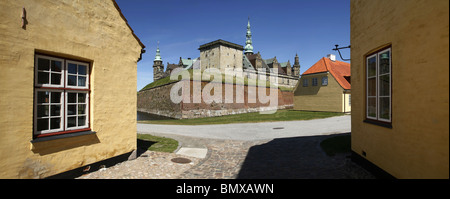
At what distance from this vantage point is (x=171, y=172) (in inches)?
229

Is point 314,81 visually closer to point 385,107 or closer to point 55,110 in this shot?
point 385,107

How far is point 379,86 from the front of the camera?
4754 millimetres

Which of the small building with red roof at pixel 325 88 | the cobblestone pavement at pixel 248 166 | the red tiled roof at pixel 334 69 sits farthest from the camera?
the red tiled roof at pixel 334 69

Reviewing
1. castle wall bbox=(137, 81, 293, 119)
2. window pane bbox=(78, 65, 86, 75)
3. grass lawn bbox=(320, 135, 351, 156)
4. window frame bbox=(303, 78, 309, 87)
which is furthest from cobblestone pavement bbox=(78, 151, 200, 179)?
window frame bbox=(303, 78, 309, 87)

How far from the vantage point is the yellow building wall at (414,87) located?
2934 mm

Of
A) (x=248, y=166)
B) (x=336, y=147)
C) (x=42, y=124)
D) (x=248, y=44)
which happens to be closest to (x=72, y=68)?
(x=42, y=124)

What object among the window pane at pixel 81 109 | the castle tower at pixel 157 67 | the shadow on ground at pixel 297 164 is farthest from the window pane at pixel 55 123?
the castle tower at pixel 157 67

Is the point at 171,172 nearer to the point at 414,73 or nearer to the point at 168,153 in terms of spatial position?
the point at 168,153

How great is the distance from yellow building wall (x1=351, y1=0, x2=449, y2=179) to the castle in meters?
45.9

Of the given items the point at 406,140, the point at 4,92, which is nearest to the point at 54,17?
the point at 4,92

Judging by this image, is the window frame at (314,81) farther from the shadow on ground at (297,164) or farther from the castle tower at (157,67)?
the castle tower at (157,67)

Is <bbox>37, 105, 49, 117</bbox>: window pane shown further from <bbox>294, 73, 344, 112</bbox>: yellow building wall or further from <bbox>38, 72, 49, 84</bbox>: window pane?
<bbox>294, 73, 344, 112</bbox>: yellow building wall

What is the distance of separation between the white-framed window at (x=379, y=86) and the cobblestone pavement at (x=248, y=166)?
150cm

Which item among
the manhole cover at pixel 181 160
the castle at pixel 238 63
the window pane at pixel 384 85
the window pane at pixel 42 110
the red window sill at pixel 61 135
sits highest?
the castle at pixel 238 63
